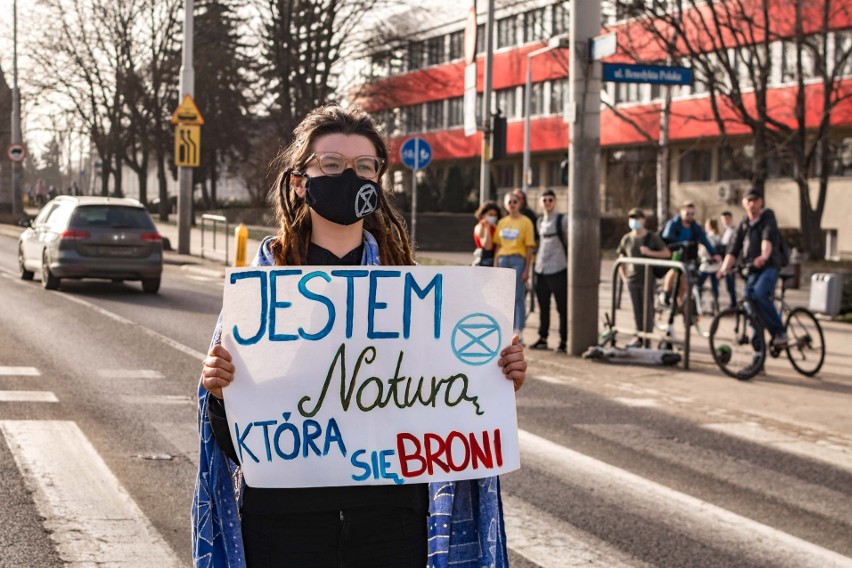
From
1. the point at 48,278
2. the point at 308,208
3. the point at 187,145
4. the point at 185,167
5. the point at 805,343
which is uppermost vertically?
the point at 187,145

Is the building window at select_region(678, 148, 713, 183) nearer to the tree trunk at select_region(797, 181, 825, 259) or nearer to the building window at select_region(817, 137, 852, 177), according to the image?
the building window at select_region(817, 137, 852, 177)

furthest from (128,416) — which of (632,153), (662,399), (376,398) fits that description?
(632,153)

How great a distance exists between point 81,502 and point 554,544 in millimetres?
2290

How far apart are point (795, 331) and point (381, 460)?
418 inches

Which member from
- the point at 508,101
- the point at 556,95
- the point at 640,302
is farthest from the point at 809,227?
the point at 508,101

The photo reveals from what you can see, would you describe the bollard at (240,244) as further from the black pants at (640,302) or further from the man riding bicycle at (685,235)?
the black pants at (640,302)

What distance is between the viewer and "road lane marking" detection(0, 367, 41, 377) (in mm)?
10844

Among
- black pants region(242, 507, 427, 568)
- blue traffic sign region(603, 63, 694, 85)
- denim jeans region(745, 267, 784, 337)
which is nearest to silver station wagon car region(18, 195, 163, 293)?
blue traffic sign region(603, 63, 694, 85)

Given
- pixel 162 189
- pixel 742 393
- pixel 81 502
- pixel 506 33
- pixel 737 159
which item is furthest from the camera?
pixel 506 33

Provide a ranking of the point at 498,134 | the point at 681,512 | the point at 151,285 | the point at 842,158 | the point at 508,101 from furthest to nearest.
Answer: the point at 508,101 → the point at 842,158 → the point at 498,134 → the point at 151,285 → the point at 681,512

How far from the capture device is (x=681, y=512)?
21.7ft

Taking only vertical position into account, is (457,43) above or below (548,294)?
above

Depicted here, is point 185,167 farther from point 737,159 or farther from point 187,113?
point 737,159

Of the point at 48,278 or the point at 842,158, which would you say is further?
the point at 842,158
